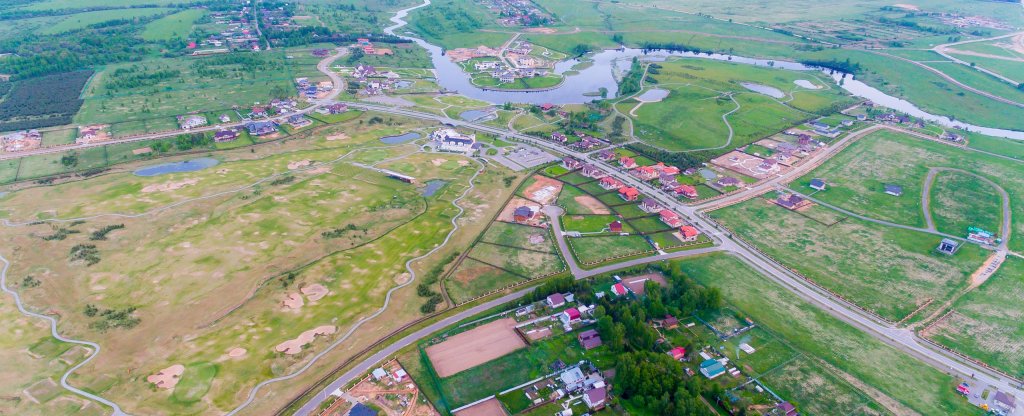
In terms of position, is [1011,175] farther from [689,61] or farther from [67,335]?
[67,335]

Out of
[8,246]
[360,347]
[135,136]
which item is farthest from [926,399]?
[135,136]

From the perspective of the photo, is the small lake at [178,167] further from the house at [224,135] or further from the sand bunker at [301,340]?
the sand bunker at [301,340]

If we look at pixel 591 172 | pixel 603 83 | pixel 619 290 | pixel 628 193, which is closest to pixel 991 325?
pixel 619 290

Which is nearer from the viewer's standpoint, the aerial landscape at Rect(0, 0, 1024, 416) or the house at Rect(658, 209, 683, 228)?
the aerial landscape at Rect(0, 0, 1024, 416)

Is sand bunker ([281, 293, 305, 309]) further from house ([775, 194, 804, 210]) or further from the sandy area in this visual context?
house ([775, 194, 804, 210])

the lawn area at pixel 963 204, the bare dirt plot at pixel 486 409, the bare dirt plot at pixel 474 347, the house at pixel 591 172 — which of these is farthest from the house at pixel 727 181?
the bare dirt plot at pixel 486 409

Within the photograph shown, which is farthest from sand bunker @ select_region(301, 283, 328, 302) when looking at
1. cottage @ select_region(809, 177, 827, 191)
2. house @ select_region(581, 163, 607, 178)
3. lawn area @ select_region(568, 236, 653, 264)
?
cottage @ select_region(809, 177, 827, 191)
